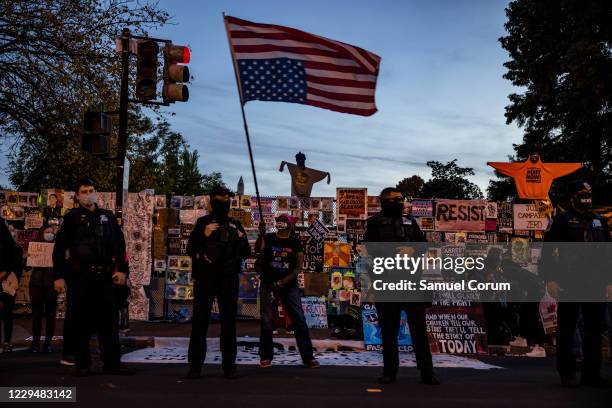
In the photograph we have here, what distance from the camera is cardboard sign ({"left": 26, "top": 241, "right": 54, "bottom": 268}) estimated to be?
10820 mm

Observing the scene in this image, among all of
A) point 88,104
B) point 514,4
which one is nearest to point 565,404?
point 88,104

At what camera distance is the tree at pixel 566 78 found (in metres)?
30.3

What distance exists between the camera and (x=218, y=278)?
8375 millimetres

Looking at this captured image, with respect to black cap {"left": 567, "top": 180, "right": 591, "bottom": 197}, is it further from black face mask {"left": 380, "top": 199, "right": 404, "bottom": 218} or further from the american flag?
the american flag

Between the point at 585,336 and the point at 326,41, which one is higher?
the point at 326,41

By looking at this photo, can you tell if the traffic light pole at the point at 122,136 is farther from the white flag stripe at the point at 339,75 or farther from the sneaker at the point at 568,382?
the sneaker at the point at 568,382

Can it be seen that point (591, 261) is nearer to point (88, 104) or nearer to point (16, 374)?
point (16, 374)

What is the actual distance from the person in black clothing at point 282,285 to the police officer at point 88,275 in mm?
1931

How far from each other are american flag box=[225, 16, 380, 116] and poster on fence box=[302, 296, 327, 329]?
6054 millimetres

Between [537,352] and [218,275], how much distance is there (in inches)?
254

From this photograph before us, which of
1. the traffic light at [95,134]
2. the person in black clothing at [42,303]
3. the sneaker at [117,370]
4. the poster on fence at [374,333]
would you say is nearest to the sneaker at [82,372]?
the sneaker at [117,370]

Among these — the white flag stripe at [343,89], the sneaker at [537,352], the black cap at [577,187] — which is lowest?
the sneaker at [537,352]

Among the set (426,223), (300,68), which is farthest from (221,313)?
(426,223)

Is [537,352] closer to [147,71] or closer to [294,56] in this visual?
[294,56]
